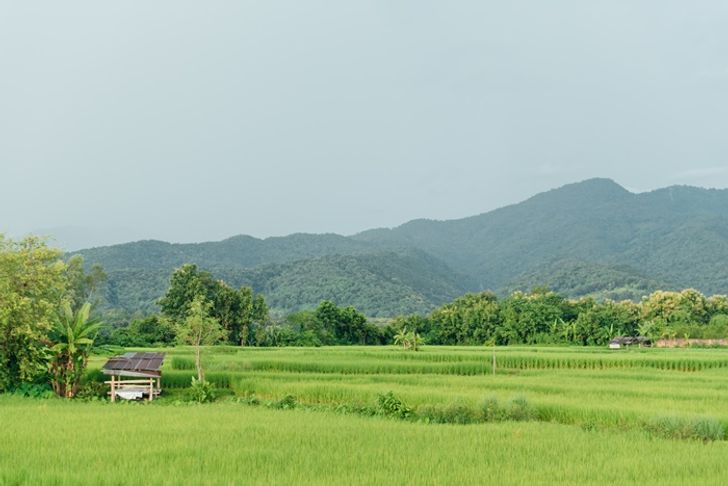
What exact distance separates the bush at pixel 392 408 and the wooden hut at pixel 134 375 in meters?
7.98

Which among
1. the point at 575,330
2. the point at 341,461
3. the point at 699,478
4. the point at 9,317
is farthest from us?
the point at 575,330

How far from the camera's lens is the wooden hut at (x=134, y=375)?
2166 cm

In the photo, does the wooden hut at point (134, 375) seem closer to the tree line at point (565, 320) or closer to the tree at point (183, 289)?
the tree at point (183, 289)

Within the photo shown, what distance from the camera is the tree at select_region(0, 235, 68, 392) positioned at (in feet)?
68.9

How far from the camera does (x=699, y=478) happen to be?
31.5 ft

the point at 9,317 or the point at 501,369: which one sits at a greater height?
the point at 9,317

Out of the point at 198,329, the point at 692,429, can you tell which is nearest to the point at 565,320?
the point at 198,329

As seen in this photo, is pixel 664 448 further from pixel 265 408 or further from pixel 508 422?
pixel 265 408

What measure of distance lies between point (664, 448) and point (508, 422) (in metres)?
4.05

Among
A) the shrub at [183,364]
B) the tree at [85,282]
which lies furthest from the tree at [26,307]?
the tree at [85,282]

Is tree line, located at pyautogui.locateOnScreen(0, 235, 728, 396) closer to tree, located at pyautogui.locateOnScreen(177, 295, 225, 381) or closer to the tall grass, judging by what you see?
tree, located at pyautogui.locateOnScreen(177, 295, 225, 381)

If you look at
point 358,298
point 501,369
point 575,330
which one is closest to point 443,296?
point 358,298

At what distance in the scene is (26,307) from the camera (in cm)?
2112

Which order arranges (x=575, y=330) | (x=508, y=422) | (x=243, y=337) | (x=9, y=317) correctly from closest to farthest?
(x=508, y=422)
(x=9, y=317)
(x=243, y=337)
(x=575, y=330)
